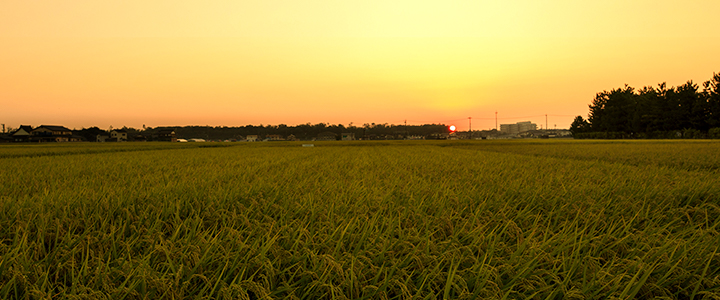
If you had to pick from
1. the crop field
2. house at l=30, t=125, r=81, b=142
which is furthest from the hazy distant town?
the crop field

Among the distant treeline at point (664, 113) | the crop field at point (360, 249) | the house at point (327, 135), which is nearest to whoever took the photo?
the crop field at point (360, 249)

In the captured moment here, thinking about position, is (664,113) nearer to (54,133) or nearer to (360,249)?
(360,249)

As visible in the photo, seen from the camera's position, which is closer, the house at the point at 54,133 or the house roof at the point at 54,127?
the house at the point at 54,133

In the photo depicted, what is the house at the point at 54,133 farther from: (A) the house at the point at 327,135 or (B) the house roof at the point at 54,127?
(A) the house at the point at 327,135

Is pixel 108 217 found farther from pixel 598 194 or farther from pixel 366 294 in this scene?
pixel 598 194

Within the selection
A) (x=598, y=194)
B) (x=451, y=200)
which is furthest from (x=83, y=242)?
(x=598, y=194)

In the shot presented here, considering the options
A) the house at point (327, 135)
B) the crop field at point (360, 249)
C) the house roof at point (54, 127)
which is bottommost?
the crop field at point (360, 249)

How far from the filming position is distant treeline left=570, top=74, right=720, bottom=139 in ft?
151

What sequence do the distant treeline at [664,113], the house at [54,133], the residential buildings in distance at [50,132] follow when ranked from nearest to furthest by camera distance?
the distant treeline at [664,113] < the residential buildings in distance at [50,132] < the house at [54,133]

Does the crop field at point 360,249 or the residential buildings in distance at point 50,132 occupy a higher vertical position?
the residential buildings in distance at point 50,132

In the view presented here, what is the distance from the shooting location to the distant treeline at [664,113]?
1806 inches

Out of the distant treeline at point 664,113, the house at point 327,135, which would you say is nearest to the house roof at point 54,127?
the house at point 327,135

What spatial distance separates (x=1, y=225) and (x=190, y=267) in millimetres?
1965

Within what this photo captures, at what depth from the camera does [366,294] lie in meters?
1.24
